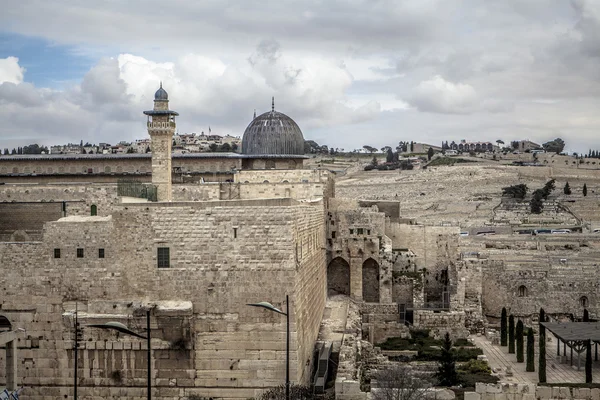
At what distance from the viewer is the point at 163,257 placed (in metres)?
21.3

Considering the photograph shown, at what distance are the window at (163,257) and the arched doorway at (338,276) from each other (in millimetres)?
17977

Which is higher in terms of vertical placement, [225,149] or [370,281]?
[225,149]

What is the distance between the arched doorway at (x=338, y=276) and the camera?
1529 inches

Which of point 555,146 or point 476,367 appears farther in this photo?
point 555,146

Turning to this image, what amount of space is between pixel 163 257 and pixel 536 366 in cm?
1431

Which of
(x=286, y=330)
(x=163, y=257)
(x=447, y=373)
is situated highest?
(x=163, y=257)

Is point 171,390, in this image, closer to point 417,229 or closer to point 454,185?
point 417,229

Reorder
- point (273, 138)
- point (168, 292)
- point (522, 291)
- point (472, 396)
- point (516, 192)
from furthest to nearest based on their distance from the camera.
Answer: point (516, 192) → point (273, 138) → point (522, 291) → point (472, 396) → point (168, 292)

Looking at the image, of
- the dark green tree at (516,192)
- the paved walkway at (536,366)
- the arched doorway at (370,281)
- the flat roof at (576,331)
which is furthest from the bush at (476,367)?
the dark green tree at (516,192)

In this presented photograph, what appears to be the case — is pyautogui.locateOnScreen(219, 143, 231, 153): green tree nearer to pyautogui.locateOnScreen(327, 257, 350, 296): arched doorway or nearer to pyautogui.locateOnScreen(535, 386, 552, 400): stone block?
pyautogui.locateOnScreen(327, 257, 350, 296): arched doorway

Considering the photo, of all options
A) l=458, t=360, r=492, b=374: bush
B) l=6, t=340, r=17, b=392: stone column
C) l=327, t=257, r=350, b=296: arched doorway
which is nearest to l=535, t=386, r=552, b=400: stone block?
l=458, t=360, r=492, b=374: bush

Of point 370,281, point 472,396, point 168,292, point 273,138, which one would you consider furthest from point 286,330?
point 273,138

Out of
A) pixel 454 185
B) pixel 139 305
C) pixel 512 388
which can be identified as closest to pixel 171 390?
pixel 139 305

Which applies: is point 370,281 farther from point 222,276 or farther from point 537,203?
point 537,203
